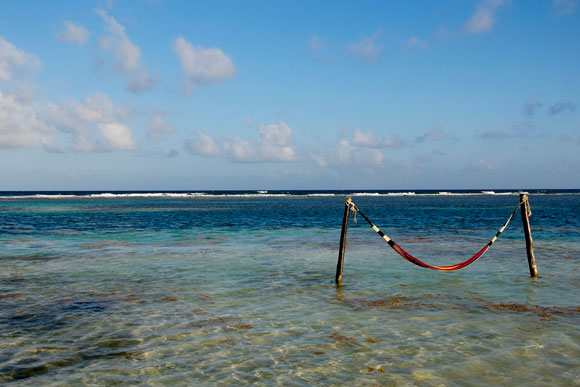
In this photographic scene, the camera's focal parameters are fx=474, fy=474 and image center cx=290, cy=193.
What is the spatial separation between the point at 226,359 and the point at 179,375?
3.23 ft

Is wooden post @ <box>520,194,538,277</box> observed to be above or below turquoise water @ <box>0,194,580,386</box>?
above

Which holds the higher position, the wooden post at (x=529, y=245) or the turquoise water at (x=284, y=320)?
the wooden post at (x=529, y=245)

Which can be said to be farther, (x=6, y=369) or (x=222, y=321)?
(x=222, y=321)

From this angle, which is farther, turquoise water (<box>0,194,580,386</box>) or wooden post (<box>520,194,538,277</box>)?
wooden post (<box>520,194,538,277</box>)

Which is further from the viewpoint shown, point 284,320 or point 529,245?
point 529,245

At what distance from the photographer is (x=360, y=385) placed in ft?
24.4

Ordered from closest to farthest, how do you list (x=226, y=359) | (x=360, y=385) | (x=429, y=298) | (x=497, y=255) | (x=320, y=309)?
(x=360, y=385) → (x=226, y=359) → (x=320, y=309) → (x=429, y=298) → (x=497, y=255)

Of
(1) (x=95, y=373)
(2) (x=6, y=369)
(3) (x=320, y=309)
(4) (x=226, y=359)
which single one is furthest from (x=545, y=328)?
(2) (x=6, y=369)

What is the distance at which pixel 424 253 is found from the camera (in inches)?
906

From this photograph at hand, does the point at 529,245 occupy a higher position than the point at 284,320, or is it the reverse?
the point at 529,245

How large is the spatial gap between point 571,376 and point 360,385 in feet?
11.3

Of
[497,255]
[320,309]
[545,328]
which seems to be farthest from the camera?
[497,255]

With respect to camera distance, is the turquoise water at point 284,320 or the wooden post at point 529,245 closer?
the turquoise water at point 284,320

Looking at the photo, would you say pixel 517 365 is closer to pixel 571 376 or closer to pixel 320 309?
pixel 571 376
